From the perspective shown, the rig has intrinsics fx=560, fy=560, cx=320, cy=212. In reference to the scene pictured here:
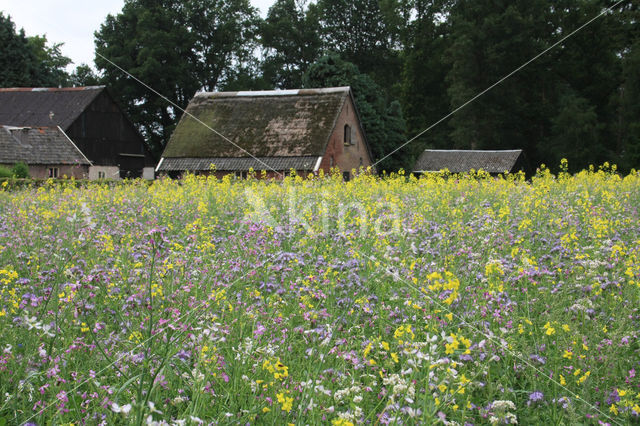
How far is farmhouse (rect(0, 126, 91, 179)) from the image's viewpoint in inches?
1145

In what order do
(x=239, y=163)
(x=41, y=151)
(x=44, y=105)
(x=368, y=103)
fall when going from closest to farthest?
(x=239, y=163) → (x=41, y=151) → (x=368, y=103) → (x=44, y=105)

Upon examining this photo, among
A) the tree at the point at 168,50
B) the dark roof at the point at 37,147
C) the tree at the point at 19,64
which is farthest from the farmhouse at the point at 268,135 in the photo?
the tree at the point at 19,64

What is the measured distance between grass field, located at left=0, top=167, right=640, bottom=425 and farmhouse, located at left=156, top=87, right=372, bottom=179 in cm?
2115

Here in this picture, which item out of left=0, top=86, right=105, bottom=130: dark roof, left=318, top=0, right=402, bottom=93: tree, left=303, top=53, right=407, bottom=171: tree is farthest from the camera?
left=318, top=0, right=402, bottom=93: tree

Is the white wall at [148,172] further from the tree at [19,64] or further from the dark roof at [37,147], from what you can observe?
the tree at [19,64]

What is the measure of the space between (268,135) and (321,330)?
2556 centimetres

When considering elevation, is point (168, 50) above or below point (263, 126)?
above

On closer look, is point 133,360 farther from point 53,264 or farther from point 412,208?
point 412,208

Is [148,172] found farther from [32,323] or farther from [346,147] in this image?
[32,323]

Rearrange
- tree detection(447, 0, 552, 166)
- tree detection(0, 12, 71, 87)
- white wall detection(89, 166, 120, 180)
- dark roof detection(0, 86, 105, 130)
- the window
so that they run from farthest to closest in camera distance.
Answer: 1. tree detection(0, 12, 71, 87)
2. tree detection(447, 0, 552, 166)
3. dark roof detection(0, 86, 105, 130)
4. white wall detection(89, 166, 120, 180)
5. the window

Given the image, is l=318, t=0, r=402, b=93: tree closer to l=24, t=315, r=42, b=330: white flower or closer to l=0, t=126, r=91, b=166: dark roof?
l=0, t=126, r=91, b=166: dark roof

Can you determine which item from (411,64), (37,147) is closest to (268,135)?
(37,147)

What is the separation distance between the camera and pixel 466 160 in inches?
1615

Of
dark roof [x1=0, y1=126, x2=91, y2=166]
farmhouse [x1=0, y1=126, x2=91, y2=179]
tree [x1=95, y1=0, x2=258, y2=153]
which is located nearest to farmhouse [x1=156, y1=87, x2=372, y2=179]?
farmhouse [x1=0, y1=126, x2=91, y2=179]
